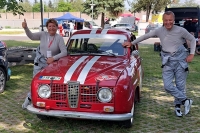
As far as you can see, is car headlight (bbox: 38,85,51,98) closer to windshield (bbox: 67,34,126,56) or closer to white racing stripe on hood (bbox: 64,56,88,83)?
white racing stripe on hood (bbox: 64,56,88,83)

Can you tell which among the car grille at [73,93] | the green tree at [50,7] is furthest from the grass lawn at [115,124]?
the green tree at [50,7]

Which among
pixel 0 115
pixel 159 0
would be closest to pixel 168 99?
pixel 0 115

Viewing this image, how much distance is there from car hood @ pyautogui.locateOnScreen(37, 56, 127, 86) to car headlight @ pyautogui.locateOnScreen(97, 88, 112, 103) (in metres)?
0.13

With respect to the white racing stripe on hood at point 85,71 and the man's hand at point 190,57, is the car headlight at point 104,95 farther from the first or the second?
the man's hand at point 190,57

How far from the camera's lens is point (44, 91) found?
4793 millimetres

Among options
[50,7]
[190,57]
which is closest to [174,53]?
[190,57]

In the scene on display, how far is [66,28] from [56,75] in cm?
2725

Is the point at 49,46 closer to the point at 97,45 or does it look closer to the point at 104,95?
the point at 97,45

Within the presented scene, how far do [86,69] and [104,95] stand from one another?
0.64 metres

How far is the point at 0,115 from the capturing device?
575 centimetres

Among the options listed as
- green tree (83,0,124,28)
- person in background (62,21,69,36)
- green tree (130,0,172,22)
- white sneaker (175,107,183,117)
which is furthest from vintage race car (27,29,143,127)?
green tree (83,0,124,28)

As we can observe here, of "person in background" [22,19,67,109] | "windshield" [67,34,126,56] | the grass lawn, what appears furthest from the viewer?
"windshield" [67,34,126,56]

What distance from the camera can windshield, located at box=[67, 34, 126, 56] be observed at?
6.02 metres

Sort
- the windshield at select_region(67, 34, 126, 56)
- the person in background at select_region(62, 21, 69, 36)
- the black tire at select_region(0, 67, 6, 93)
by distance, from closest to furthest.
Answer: the windshield at select_region(67, 34, 126, 56) → the black tire at select_region(0, 67, 6, 93) → the person in background at select_region(62, 21, 69, 36)
